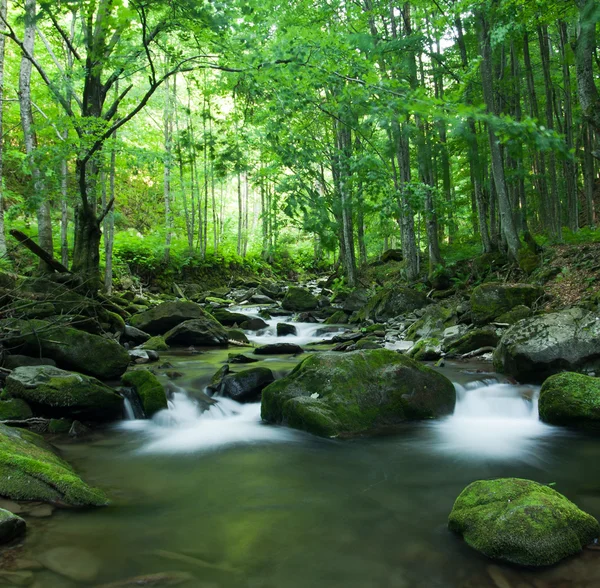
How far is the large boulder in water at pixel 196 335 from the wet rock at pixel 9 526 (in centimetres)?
870

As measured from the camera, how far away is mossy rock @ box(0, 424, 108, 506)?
360 cm

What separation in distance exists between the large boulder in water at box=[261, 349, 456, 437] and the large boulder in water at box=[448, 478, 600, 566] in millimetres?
2492

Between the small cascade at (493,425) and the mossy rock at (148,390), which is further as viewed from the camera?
the mossy rock at (148,390)

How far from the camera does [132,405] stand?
6602 millimetres

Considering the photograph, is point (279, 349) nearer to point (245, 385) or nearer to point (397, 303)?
point (245, 385)

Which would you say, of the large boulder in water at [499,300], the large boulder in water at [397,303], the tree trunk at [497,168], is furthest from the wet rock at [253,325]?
the tree trunk at [497,168]

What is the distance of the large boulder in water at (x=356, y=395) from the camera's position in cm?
580

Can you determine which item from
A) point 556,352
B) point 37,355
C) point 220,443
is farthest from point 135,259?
point 556,352

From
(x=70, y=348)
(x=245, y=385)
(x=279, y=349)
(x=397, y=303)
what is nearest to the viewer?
(x=245, y=385)

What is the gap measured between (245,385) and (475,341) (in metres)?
4.99

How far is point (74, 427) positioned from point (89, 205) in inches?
305

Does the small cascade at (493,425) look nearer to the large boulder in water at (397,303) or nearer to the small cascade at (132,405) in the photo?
the small cascade at (132,405)

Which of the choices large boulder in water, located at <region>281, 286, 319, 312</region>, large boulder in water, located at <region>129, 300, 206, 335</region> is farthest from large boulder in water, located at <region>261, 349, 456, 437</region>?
large boulder in water, located at <region>281, 286, 319, 312</region>

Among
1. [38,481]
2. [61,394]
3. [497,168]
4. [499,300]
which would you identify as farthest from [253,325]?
[38,481]
